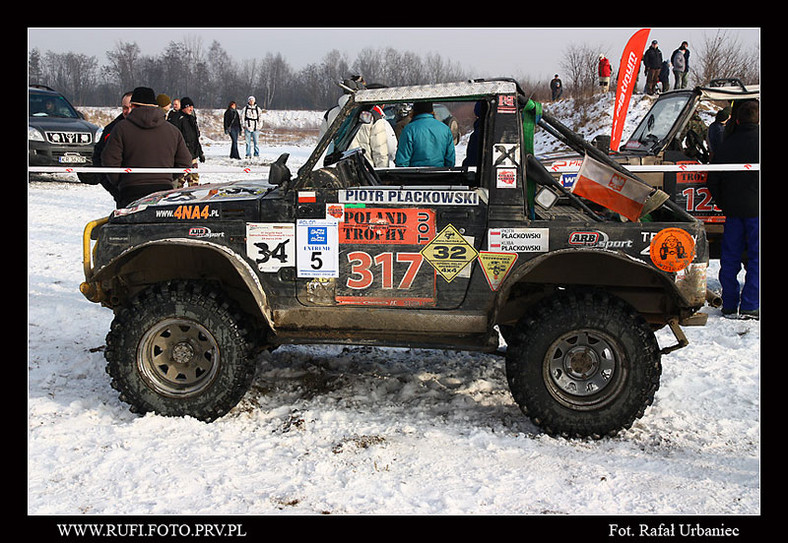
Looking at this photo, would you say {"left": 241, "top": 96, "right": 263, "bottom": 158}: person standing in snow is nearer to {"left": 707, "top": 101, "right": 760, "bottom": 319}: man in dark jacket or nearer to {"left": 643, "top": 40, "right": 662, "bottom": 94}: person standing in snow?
{"left": 707, "top": 101, "right": 760, "bottom": 319}: man in dark jacket

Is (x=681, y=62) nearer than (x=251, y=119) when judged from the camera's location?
No

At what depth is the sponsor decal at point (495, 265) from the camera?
471 cm

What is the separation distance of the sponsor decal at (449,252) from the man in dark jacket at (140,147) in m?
3.58

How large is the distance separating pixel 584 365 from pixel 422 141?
10.3 feet

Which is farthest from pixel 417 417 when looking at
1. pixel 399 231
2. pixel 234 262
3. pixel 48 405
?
pixel 48 405

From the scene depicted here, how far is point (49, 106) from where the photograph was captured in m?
16.2

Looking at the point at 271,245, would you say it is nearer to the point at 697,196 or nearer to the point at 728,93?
the point at 697,196

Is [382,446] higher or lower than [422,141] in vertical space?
lower

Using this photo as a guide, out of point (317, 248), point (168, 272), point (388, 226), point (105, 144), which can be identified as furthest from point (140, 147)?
point (388, 226)

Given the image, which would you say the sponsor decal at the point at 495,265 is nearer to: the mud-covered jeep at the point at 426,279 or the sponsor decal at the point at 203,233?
the mud-covered jeep at the point at 426,279

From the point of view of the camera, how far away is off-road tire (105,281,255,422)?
489 centimetres

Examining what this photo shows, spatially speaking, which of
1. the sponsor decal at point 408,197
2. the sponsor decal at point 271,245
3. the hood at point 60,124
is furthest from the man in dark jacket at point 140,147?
the hood at point 60,124

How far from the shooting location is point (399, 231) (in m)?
4.77

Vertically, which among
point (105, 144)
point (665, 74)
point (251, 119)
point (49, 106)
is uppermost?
point (665, 74)
